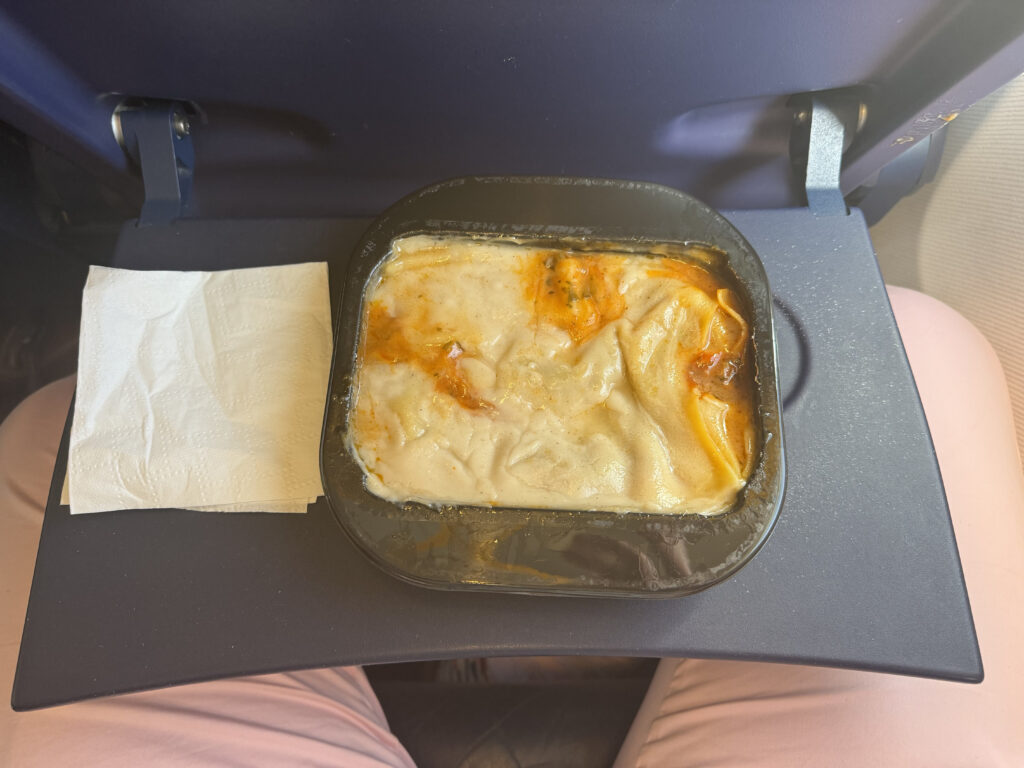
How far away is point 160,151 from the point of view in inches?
26.9

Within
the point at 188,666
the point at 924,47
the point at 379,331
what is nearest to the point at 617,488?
the point at 379,331

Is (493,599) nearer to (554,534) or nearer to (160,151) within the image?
(554,534)

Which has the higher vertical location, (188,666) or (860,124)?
(860,124)

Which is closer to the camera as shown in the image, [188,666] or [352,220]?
[188,666]

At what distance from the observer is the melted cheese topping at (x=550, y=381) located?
568mm

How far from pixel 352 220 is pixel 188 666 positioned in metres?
0.44

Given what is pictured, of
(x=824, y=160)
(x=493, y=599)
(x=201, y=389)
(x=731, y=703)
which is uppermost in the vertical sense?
(x=824, y=160)

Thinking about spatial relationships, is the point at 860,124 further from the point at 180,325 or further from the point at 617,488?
the point at 180,325

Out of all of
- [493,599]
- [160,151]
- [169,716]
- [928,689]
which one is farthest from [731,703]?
[160,151]

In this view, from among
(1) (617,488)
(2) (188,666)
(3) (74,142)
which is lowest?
(2) (188,666)

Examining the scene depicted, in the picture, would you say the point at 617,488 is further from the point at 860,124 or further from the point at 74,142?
the point at 74,142

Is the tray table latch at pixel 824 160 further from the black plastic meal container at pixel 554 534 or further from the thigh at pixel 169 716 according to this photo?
the thigh at pixel 169 716

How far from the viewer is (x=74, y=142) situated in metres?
0.66

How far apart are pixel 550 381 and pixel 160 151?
0.45m
